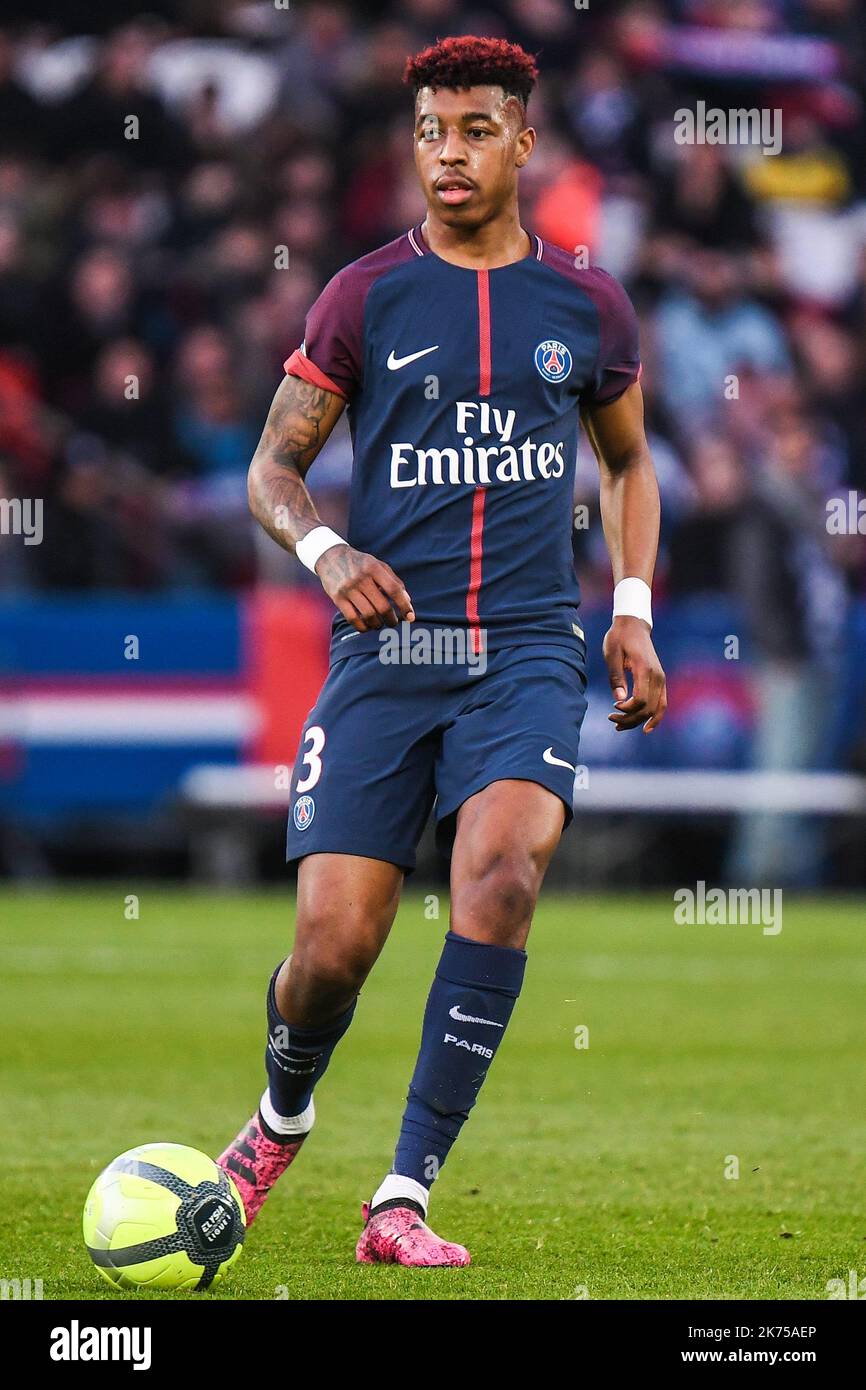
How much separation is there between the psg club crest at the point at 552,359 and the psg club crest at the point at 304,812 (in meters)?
1.09

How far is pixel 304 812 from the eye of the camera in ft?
16.7

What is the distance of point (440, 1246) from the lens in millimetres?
4816

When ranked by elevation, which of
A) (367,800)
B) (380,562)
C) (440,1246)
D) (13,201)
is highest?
(13,201)

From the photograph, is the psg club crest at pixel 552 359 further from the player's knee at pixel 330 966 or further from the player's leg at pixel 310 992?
the player's knee at pixel 330 966

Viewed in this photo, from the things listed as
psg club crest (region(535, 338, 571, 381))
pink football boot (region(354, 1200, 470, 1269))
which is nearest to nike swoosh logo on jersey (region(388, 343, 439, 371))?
psg club crest (region(535, 338, 571, 381))

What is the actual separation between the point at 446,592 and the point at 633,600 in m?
0.48

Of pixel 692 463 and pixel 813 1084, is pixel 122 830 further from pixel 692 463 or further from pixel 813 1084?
pixel 813 1084

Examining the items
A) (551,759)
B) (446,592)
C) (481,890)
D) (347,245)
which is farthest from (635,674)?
(347,245)

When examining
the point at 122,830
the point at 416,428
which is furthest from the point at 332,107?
the point at 416,428

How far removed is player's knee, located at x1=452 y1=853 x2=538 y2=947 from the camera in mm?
4820

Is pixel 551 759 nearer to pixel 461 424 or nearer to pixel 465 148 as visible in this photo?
pixel 461 424

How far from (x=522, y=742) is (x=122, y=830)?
9600mm

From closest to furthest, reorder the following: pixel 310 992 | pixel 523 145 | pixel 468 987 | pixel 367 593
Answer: pixel 367 593 → pixel 468 987 → pixel 310 992 → pixel 523 145

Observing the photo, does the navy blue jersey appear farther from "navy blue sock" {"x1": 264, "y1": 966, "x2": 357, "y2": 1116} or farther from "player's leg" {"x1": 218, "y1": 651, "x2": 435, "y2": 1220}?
"navy blue sock" {"x1": 264, "y1": 966, "x2": 357, "y2": 1116}
